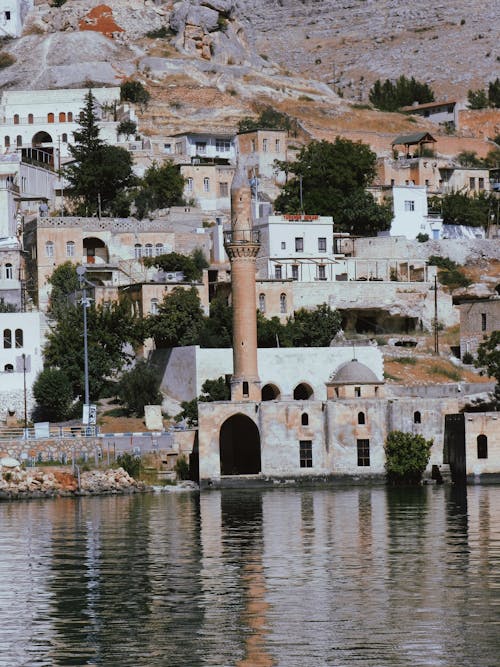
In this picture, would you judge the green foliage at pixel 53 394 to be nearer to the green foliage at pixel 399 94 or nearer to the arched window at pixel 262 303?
the arched window at pixel 262 303

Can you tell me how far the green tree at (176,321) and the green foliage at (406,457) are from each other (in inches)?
426

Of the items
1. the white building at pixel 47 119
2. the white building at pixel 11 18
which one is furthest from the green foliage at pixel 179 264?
the white building at pixel 11 18

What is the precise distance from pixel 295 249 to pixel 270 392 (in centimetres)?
1132

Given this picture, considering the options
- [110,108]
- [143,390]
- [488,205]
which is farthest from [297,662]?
[110,108]

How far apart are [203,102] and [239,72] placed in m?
7.28

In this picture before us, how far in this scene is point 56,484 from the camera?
55000 mm

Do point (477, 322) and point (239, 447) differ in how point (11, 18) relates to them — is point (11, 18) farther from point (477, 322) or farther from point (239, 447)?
point (239, 447)

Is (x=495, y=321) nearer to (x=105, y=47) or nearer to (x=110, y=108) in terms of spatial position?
(x=110, y=108)

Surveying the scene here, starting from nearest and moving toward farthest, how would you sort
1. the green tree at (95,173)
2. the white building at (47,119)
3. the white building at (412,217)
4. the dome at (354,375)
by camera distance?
the dome at (354,375) → the green tree at (95,173) → the white building at (412,217) → the white building at (47,119)

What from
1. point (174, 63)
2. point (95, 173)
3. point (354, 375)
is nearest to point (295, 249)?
point (95, 173)

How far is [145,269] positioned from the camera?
7262 centimetres

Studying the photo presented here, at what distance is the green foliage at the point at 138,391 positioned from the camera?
6194cm

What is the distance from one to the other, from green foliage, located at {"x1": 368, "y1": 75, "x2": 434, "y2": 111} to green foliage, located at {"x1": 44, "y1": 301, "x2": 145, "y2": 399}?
50.8 m

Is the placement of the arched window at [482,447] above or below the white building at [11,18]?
below
